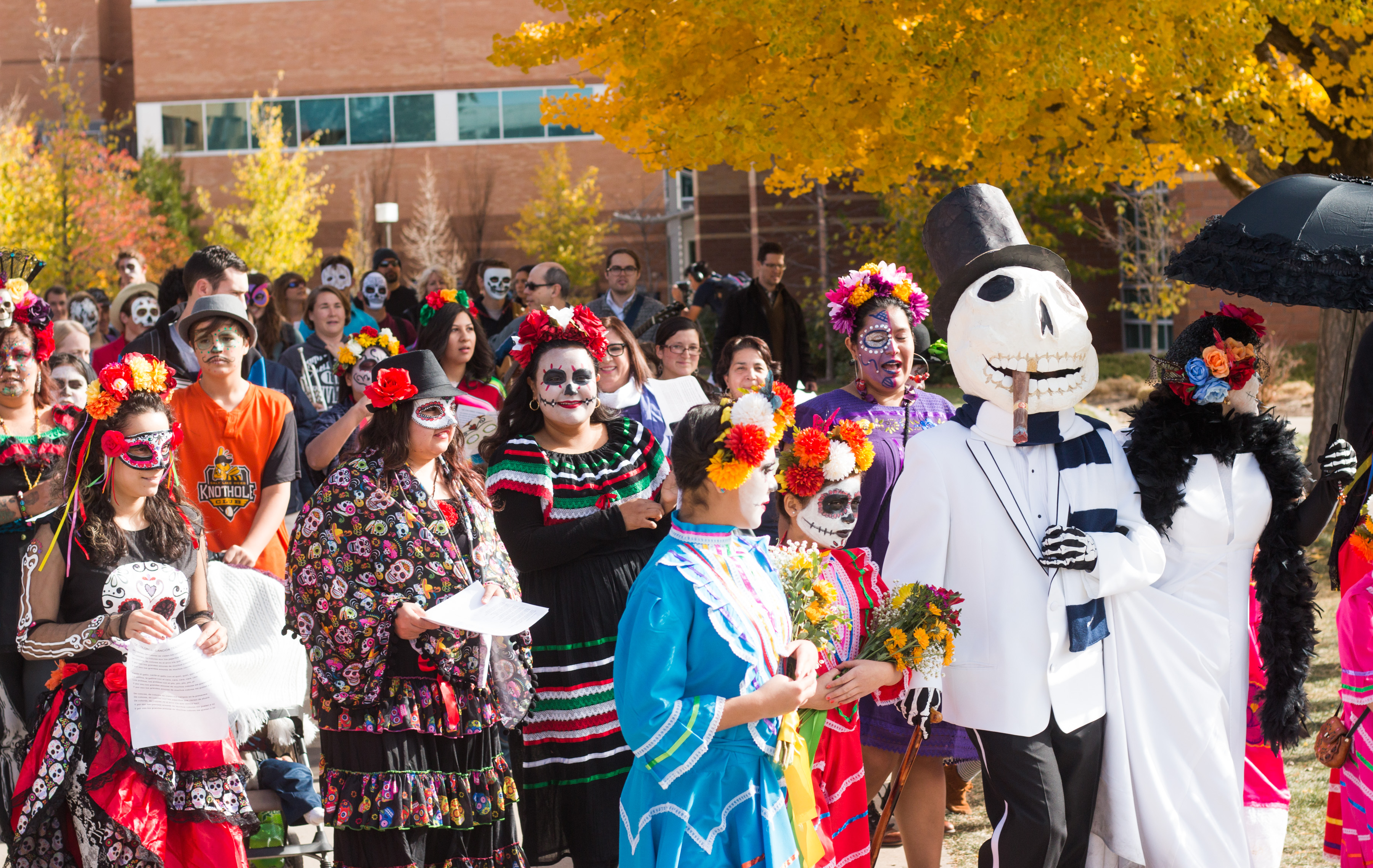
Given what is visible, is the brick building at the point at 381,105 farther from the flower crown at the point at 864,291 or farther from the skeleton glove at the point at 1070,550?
the skeleton glove at the point at 1070,550

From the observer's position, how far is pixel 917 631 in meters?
3.29

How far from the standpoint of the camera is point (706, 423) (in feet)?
10.5

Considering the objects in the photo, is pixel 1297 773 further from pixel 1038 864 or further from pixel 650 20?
pixel 650 20

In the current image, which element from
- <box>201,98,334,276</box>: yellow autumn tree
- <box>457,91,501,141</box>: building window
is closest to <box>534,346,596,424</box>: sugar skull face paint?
<box>201,98,334,276</box>: yellow autumn tree

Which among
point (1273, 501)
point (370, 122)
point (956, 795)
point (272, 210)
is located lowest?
point (956, 795)

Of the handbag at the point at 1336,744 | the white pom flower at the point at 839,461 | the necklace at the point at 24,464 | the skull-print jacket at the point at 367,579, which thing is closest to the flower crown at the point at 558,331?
the skull-print jacket at the point at 367,579

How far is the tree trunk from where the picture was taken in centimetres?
991

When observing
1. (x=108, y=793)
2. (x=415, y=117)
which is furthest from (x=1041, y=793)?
(x=415, y=117)

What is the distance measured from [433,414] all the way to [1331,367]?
8.12 metres

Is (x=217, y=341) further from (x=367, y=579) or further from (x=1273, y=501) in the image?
(x=1273, y=501)

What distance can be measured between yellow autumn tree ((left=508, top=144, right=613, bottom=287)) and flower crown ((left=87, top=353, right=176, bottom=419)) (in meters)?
27.8

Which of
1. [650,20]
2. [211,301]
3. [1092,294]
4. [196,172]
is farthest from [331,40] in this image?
[211,301]

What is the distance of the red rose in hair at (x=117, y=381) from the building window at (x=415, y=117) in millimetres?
33243

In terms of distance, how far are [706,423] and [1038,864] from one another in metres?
1.42
